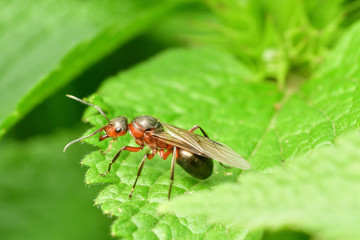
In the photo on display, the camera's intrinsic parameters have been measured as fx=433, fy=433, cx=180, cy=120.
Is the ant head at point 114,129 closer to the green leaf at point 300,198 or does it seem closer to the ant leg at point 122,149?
the ant leg at point 122,149

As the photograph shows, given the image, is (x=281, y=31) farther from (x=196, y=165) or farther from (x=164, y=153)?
(x=196, y=165)

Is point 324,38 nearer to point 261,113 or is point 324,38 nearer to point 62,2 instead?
point 261,113

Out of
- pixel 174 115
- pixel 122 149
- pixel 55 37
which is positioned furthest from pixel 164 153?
pixel 55 37

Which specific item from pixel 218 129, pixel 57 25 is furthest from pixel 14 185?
pixel 218 129

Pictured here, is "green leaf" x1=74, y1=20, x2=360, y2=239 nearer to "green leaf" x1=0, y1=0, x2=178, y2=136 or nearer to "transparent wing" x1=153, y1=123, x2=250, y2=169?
"transparent wing" x1=153, y1=123, x2=250, y2=169

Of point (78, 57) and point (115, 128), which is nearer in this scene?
point (115, 128)

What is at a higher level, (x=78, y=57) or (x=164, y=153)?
(x=78, y=57)

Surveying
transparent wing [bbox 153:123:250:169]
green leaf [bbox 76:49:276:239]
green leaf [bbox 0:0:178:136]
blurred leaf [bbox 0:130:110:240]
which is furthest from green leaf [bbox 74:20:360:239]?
blurred leaf [bbox 0:130:110:240]
